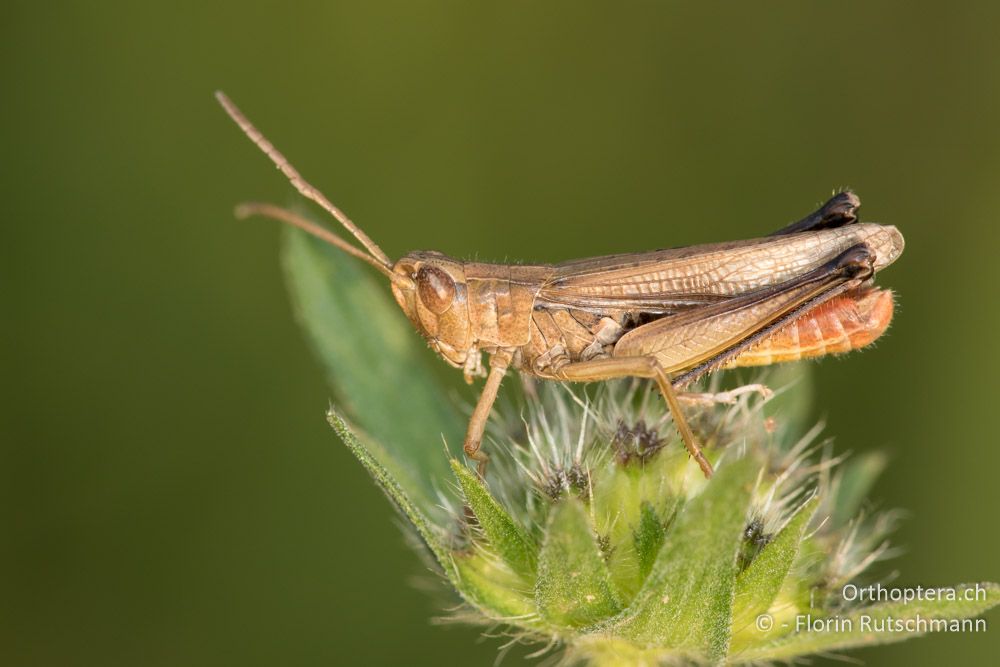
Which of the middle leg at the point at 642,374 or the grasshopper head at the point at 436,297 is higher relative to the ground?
the grasshopper head at the point at 436,297

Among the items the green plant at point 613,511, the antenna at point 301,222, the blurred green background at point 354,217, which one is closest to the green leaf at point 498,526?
the green plant at point 613,511

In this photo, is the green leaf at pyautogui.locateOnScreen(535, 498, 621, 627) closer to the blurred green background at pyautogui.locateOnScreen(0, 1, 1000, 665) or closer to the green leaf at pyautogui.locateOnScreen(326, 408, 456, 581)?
the green leaf at pyautogui.locateOnScreen(326, 408, 456, 581)

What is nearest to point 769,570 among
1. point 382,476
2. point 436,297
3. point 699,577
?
point 699,577

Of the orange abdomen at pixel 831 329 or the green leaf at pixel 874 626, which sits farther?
the orange abdomen at pixel 831 329

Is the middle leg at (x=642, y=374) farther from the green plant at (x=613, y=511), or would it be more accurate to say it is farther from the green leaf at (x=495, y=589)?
the green leaf at (x=495, y=589)

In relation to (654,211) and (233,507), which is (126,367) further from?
(654,211)

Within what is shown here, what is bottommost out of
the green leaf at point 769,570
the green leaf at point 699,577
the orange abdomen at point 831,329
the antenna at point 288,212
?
the green leaf at point 699,577
